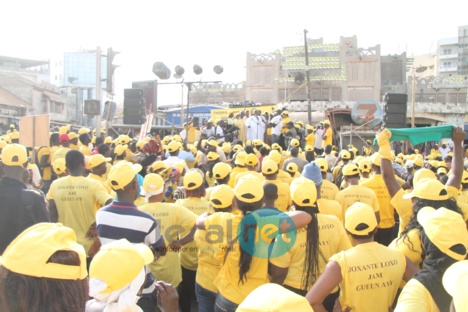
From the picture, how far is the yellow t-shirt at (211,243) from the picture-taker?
3.82 metres

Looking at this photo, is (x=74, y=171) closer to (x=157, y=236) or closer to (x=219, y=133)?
(x=157, y=236)

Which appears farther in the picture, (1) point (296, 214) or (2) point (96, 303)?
(1) point (296, 214)

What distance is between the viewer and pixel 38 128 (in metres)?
7.57

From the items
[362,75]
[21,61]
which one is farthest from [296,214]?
[21,61]

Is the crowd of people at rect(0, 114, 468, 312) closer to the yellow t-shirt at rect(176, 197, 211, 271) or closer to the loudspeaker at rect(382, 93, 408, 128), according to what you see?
the yellow t-shirt at rect(176, 197, 211, 271)

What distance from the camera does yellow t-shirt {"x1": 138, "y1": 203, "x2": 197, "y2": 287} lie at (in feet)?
14.8

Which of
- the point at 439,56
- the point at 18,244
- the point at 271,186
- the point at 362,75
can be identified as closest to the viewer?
the point at 18,244

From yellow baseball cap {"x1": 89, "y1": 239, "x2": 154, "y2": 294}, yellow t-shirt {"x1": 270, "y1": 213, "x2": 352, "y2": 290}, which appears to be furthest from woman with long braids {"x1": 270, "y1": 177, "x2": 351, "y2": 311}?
yellow baseball cap {"x1": 89, "y1": 239, "x2": 154, "y2": 294}

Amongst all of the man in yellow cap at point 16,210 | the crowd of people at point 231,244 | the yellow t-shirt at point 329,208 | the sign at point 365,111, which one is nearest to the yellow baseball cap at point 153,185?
the crowd of people at point 231,244

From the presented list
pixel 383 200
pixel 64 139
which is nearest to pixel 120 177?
pixel 383 200

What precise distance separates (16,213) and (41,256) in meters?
2.90

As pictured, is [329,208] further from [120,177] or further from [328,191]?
[120,177]

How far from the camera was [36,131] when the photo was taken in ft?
24.9

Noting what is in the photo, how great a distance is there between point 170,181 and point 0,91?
3850cm
